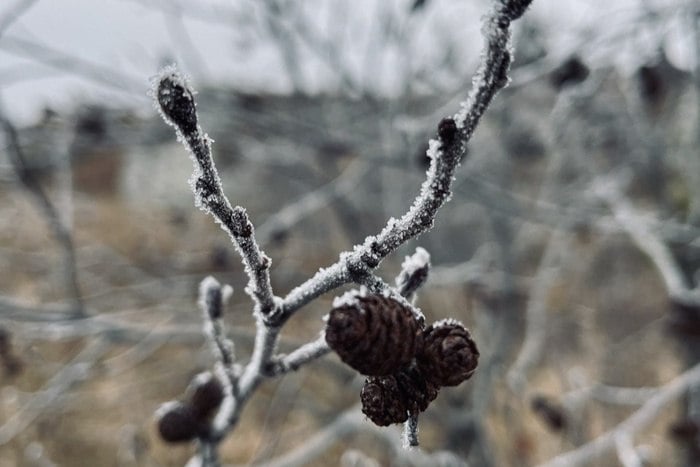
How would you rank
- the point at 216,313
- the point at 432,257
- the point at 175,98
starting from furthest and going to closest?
the point at 432,257, the point at 216,313, the point at 175,98

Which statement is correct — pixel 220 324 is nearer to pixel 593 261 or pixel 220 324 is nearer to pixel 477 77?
pixel 477 77

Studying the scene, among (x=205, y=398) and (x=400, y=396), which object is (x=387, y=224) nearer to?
(x=400, y=396)

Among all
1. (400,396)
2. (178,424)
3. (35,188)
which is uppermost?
(35,188)

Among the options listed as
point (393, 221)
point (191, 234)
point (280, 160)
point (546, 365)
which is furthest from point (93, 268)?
point (393, 221)

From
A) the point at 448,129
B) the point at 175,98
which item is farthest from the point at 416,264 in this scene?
the point at 175,98

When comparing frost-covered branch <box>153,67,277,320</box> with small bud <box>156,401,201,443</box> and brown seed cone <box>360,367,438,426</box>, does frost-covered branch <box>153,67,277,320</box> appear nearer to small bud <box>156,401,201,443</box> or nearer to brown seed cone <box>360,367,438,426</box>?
brown seed cone <box>360,367,438,426</box>
